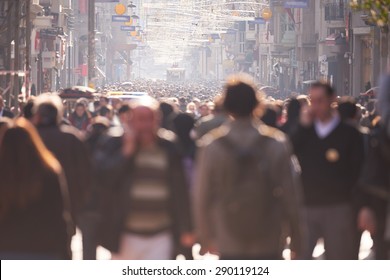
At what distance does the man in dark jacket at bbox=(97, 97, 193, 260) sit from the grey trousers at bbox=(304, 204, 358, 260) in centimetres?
234

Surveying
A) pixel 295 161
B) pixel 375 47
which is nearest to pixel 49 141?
pixel 295 161

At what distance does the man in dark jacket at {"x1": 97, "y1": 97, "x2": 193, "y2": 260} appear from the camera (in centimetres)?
892

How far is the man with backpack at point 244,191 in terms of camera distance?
8422 millimetres

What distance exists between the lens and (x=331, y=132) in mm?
11297

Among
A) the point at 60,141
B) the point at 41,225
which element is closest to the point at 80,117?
the point at 60,141

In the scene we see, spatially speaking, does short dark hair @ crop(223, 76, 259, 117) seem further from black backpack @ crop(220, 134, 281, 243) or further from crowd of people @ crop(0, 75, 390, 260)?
black backpack @ crop(220, 134, 281, 243)

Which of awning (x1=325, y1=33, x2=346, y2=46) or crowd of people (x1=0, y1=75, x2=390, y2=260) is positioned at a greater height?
crowd of people (x1=0, y1=75, x2=390, y2=260)

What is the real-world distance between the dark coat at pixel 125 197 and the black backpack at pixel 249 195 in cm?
67

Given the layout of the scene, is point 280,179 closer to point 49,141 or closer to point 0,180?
point 0,180

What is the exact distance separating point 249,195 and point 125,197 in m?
0.97

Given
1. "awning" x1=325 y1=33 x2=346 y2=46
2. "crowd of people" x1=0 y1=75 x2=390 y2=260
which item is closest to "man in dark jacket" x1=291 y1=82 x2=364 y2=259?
"crowd of people" x1=0 y1=75 x2=390 y2=260

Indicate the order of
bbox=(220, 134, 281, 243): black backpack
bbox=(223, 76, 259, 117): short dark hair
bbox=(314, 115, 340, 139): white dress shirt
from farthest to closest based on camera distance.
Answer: bbox=(314, 115, 340, 139): white dress shirt < bbox=(223, 76, 259, 117): short dark hair < bbox=(220, 134, 281, 243): black backpack

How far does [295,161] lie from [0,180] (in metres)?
3.98

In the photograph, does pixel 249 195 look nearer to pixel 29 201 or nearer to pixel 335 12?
pixel 29 201
